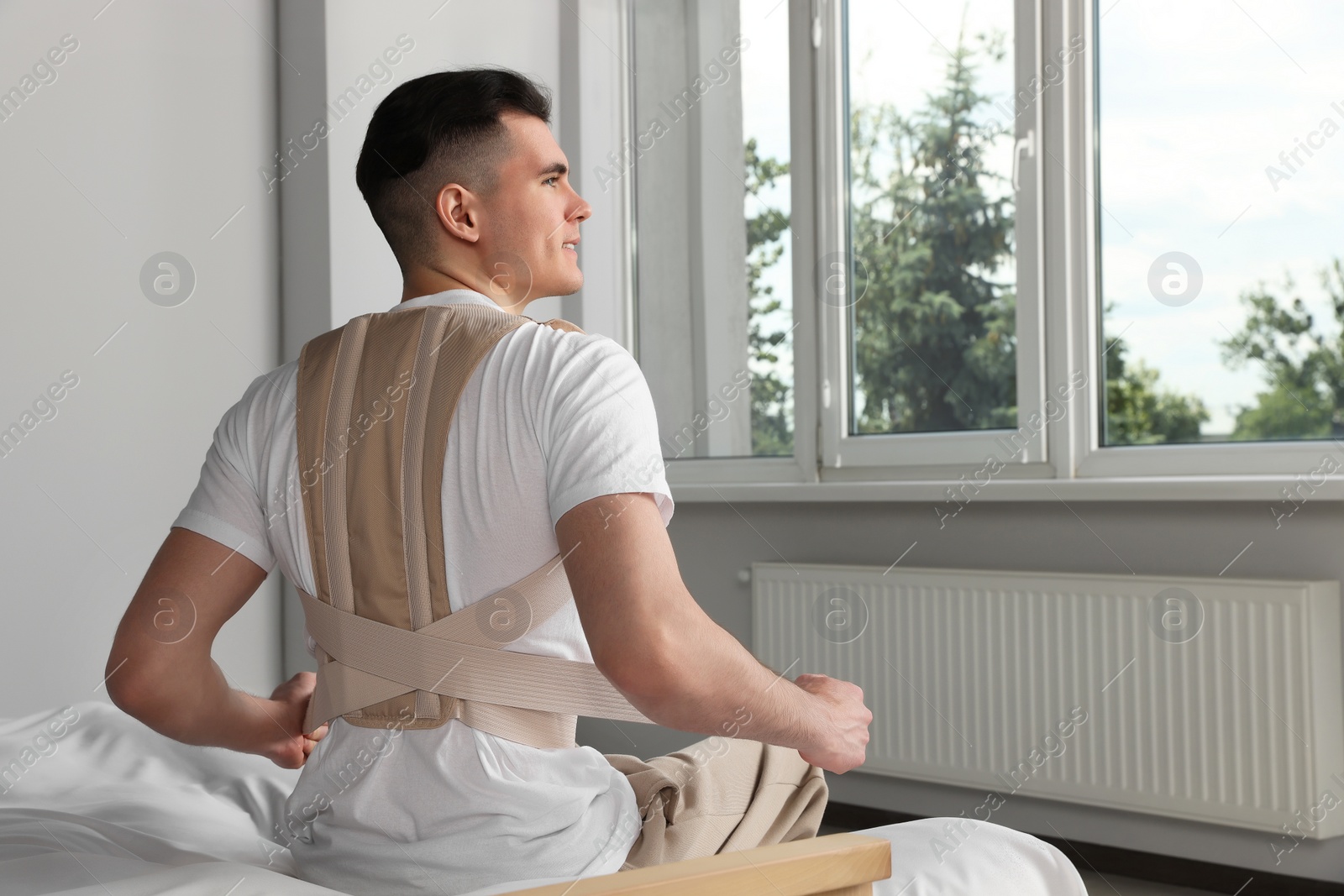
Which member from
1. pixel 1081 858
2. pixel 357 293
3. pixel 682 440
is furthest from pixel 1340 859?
pixel 357 293

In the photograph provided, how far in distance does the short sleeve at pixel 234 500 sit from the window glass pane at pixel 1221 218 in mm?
2341

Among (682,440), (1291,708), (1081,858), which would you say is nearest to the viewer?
(1291,708)

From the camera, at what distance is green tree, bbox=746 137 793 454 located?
3602mm

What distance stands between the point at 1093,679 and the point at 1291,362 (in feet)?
2.79

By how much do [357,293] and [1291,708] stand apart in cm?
258

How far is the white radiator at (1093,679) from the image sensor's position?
238 centimetres

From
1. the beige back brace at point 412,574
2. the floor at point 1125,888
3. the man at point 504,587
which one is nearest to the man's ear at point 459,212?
the man at point 504,587

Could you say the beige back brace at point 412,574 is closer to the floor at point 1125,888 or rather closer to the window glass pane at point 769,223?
the floor at point 1125,888

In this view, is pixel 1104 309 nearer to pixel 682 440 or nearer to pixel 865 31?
pixel 865 31

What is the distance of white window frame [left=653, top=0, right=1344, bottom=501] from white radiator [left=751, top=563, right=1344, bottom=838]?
0.23 metres

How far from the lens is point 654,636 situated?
2.59ft

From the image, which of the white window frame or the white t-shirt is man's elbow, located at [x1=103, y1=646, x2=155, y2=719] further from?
the white window frame

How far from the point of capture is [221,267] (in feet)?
10.9

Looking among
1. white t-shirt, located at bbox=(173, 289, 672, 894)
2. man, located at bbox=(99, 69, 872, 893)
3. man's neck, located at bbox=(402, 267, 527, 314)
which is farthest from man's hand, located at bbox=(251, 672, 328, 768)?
man's neck, located at bbox=(402, 267, 527, 314)
